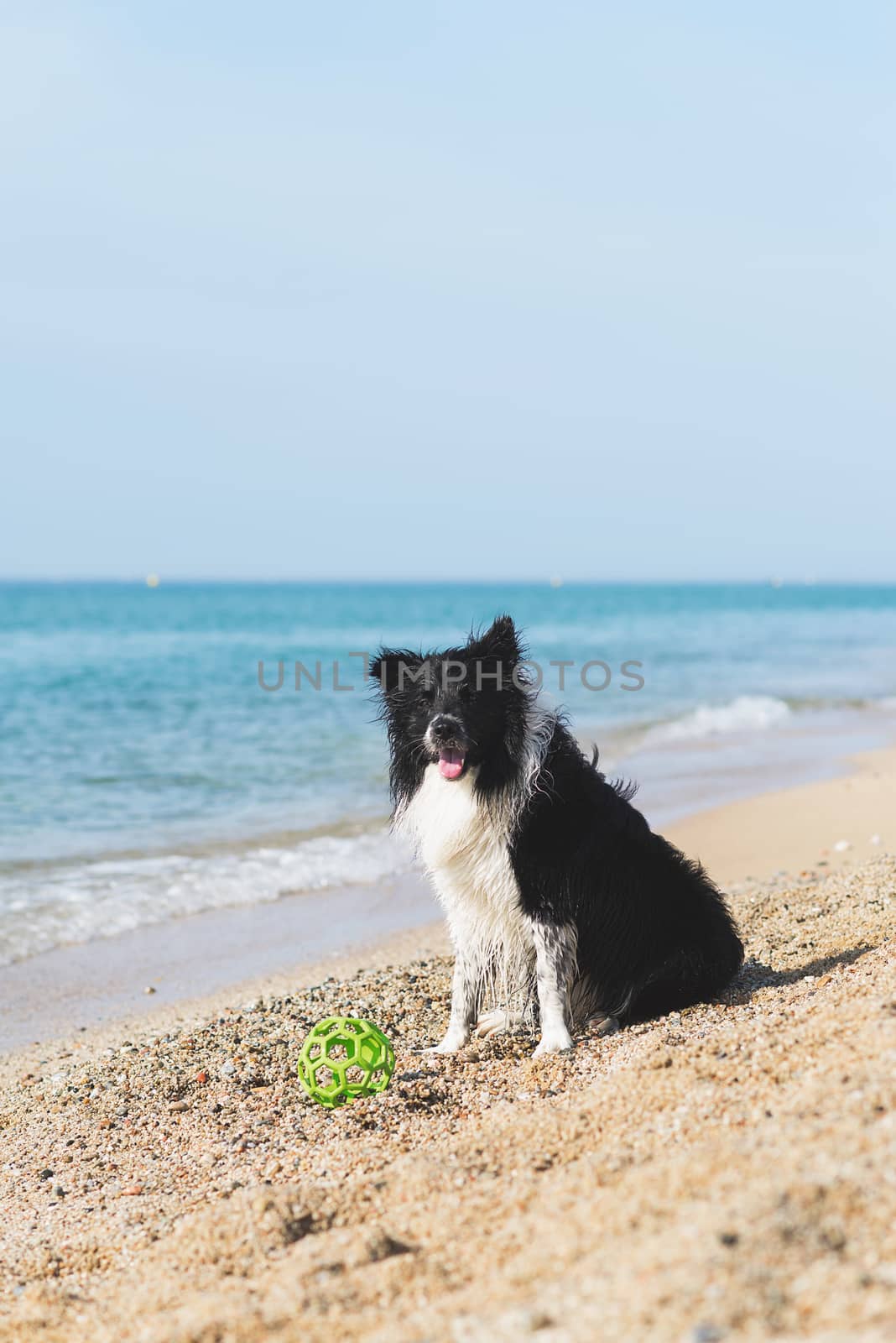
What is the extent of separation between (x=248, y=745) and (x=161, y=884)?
758 centimetres

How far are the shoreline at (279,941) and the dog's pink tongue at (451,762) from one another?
4.38 feet

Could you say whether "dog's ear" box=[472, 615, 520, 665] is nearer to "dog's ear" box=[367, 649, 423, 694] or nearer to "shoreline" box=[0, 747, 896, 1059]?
"dog's ear" box=[367, 649, 423, 694]

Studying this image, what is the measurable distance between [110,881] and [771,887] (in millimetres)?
5109

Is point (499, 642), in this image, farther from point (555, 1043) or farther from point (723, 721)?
point (723, 721)

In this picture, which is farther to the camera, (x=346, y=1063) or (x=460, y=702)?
(x=460, y=702)

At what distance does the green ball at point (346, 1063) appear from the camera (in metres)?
4.70

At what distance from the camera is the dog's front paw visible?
5.05 meters

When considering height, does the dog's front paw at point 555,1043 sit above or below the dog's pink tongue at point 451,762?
below

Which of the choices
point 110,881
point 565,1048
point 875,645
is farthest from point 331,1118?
point 875,645

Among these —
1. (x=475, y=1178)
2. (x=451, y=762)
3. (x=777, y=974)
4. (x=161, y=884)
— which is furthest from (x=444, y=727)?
(x=161, y=884)

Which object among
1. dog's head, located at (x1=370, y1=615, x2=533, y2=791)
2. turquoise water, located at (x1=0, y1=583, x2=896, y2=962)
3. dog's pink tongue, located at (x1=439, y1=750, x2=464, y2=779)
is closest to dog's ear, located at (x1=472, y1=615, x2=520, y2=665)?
dog's head, located at (x1=370, y1=615, x2=533, y2=791)

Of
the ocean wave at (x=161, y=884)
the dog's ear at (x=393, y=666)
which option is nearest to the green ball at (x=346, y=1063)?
the dog's ear at (x=393, y=666)

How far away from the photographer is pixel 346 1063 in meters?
4.73

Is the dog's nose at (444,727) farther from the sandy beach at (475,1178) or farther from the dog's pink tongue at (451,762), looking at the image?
the sandy beach at (475,1178)
